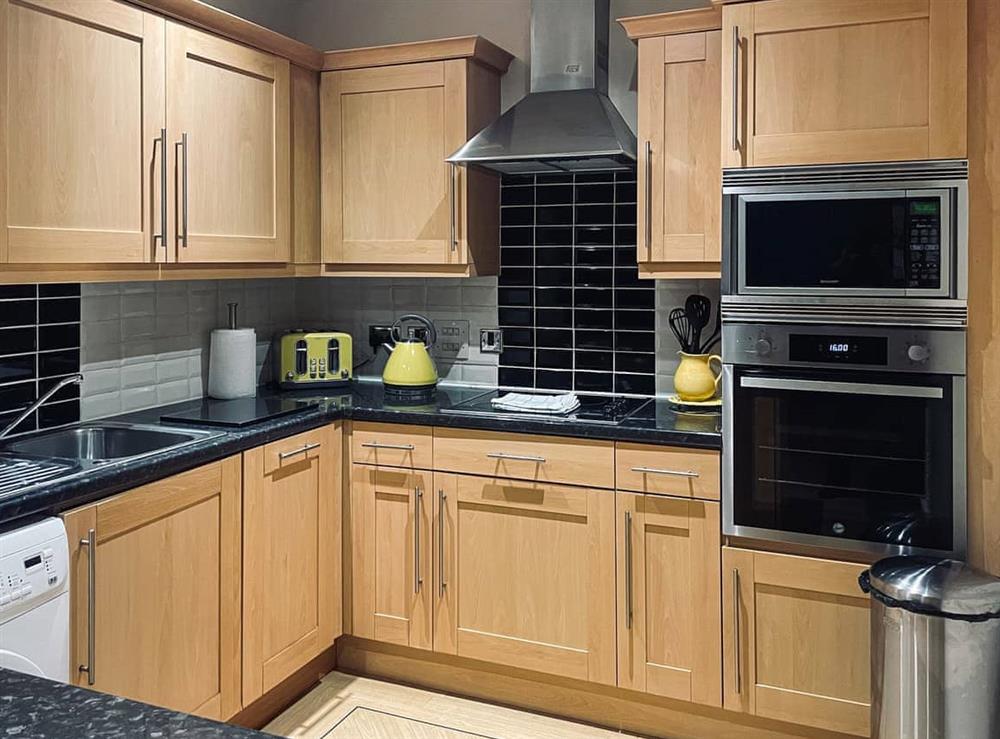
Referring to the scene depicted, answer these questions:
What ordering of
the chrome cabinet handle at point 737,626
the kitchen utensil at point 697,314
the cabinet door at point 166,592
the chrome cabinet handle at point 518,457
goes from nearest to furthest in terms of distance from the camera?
the cabinet door at point 166,592 < the chrome cabinet handle at point 737,626 < the chrome cabinet handle at point 518,457 < the kitchen utensil at point 697,314

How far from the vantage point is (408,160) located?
10.9ft

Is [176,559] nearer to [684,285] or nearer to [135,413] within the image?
[135,413]

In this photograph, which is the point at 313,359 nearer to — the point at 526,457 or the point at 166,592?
the point at 526,457

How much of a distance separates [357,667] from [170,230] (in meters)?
1.57

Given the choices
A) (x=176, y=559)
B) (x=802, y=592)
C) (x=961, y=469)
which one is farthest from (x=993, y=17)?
(x=176, y=559)

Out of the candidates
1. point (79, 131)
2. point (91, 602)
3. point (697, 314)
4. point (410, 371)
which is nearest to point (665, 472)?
point (697, 314)

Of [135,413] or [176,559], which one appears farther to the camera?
[135,413]

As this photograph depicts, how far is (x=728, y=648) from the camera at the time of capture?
2705mm

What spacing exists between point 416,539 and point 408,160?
1.28 m

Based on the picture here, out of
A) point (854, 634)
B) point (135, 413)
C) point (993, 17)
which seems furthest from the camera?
point (135, 413)

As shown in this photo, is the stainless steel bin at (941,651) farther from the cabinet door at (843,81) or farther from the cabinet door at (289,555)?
the cabinet door at (289,555)

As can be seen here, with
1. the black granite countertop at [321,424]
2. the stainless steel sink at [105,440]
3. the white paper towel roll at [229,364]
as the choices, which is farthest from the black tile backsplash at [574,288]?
the stainless steel sink at [105,440]

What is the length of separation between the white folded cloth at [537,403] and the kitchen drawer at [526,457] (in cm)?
13

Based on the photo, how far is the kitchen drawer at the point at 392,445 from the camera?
303 centimetres
